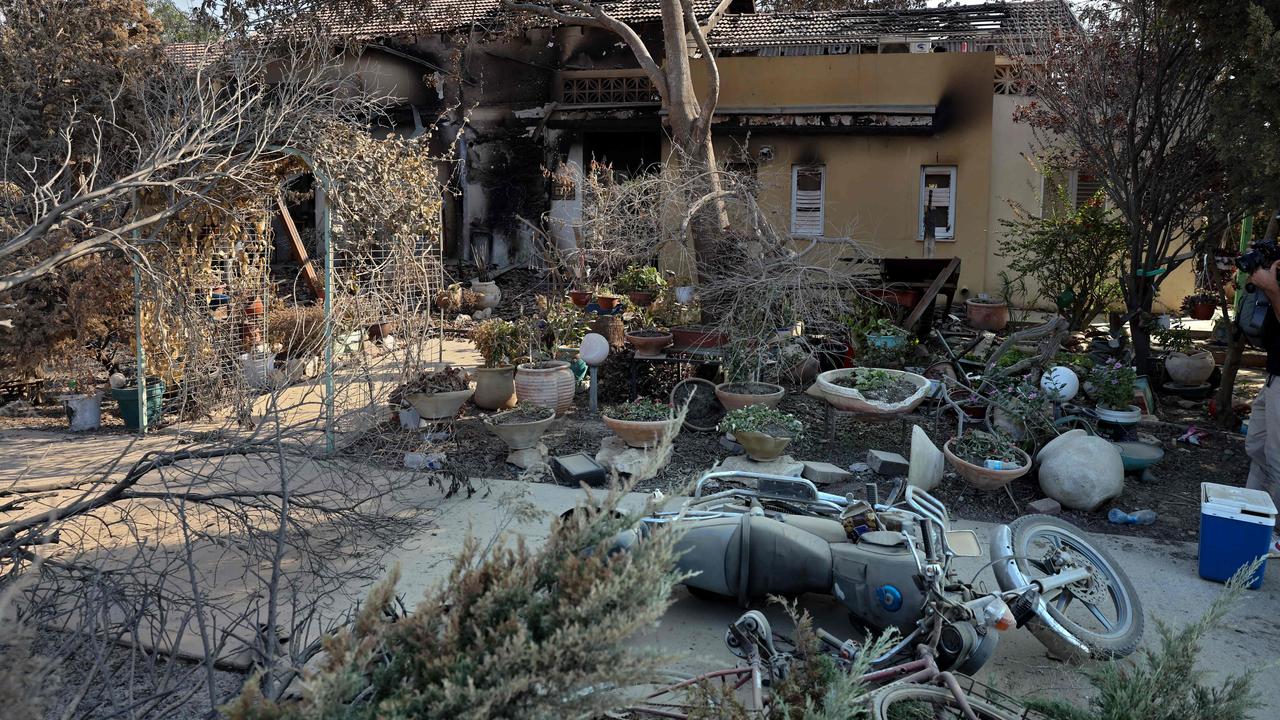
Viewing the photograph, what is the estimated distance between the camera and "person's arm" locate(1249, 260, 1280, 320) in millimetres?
5551

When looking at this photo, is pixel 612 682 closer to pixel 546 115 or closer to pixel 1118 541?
pixel 1118 541

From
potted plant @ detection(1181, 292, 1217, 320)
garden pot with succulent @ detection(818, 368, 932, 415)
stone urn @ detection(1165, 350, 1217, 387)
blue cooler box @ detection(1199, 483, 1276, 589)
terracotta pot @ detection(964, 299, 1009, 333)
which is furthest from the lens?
potted plant @ detection(1181, 292, 1217, 320)

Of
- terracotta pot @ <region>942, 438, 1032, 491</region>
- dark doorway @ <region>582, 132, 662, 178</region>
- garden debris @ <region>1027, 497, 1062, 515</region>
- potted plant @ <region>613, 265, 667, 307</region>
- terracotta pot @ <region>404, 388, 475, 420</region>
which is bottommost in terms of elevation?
garden debris @ <region>1027, 497, 1062, 515</region>

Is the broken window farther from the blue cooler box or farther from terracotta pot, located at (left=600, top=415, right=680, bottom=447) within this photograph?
the blue cooler box

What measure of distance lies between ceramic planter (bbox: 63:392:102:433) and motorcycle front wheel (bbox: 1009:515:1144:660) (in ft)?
26.7

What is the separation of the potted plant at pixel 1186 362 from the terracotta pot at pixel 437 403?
25.2 ft

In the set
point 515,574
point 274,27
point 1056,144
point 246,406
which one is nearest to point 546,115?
point 274,27

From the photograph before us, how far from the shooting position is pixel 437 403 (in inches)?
298

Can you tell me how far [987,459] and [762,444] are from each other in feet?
5.24

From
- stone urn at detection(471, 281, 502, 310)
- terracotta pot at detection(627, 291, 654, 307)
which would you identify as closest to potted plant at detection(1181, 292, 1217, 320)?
terracotta pot at detection(627, 291, 654, 307)

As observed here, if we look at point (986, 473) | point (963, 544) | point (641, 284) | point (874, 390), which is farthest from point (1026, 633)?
point (641, 284)

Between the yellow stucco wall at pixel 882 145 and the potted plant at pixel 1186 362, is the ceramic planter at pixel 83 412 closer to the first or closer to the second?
the yellow stucco wall at pixel 882 145

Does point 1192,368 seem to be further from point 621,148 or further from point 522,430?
point 621,148

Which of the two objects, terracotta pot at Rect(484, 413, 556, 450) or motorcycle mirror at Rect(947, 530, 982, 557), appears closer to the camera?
motorcycle mirror at Rect(947, 530, 982, 557)
